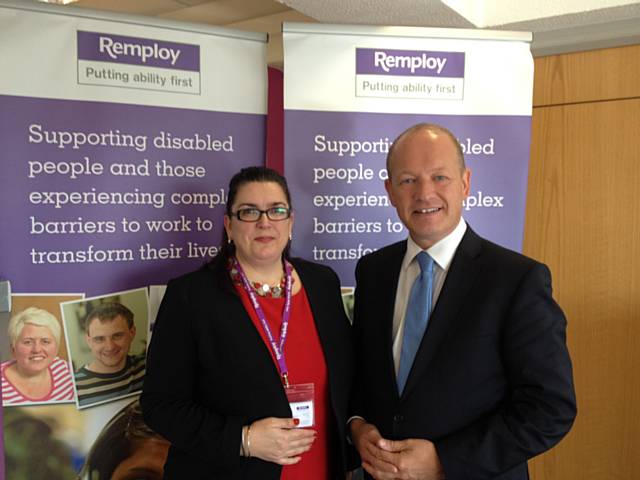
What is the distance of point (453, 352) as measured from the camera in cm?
144

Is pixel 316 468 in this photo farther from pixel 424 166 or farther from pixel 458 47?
pixel 458 47

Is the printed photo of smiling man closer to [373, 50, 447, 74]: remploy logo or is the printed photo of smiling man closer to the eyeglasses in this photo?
the eyeglasses

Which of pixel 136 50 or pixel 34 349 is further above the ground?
pixel 136 50

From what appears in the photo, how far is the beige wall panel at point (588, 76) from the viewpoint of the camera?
115 inches

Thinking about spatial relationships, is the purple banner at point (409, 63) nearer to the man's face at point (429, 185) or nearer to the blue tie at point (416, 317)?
the man's face at point (429, 185)

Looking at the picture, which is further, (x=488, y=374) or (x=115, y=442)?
(x=115, y=442)

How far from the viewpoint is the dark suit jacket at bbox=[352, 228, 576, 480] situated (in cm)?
137

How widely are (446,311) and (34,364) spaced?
4.90ft

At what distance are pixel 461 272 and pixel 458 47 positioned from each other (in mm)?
1259

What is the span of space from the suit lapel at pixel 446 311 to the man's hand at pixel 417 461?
0.13 meters

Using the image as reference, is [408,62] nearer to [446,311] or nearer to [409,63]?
[409,63]

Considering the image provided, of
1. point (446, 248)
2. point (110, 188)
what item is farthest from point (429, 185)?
point (110, 188)

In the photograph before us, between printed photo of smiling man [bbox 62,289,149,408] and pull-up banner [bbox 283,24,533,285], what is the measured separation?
71 centimetres

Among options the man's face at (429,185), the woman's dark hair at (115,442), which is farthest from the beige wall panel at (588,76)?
the woman's dark hair at (115,442)
